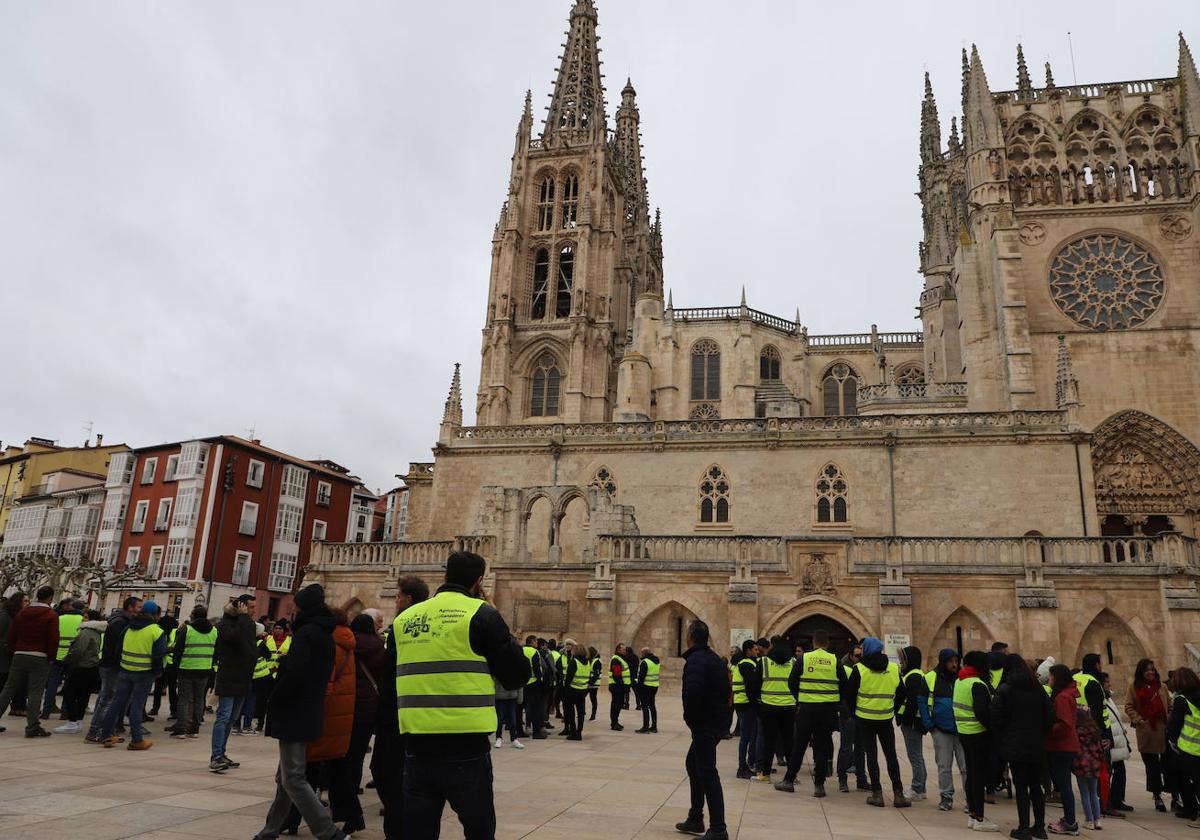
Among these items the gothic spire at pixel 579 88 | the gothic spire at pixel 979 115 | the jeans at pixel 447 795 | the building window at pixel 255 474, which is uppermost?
the gothic spire at pixel 579 88

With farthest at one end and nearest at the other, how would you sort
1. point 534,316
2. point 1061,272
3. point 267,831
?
1. point 534,316
2. point 1061,272
3. point 267,831

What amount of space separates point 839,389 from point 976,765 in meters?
43.6

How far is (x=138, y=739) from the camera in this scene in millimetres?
9734

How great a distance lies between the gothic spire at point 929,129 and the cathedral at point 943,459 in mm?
4753

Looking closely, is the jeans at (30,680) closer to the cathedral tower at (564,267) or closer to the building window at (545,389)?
the cathedral tower at (564,267)

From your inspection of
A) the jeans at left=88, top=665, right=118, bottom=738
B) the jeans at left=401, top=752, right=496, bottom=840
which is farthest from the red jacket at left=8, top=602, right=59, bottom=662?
the jeans at left=401, top=752, right=496, bottom=840

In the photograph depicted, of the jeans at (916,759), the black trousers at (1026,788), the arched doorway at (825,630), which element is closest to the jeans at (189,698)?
the jeans at (916,759)

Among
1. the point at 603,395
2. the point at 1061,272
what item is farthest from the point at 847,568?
the point at 603,395

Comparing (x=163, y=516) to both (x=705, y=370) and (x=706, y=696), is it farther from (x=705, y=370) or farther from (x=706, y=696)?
(x=706, y=696)

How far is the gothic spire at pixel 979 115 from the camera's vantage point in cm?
3588

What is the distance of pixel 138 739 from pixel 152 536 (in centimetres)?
4003

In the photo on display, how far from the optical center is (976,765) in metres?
8.05

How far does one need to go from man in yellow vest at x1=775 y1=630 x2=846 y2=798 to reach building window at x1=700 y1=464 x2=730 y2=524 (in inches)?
802

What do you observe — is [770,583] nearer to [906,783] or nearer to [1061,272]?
[906,783]
